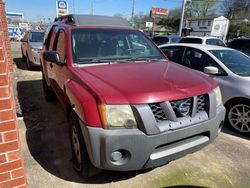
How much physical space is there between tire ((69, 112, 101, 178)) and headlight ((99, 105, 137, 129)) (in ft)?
1.44

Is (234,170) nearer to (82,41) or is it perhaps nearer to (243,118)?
(243,118)

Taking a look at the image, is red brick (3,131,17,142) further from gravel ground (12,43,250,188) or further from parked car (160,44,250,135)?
parked car (160,44,250,135)

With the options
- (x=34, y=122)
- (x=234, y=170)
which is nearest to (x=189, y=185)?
(x=234, y=170)

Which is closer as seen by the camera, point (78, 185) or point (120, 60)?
point (78, 185)

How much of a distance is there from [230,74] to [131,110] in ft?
9.33

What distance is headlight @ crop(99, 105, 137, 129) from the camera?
2.10 meters

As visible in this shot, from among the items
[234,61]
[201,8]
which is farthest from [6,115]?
[201,8]

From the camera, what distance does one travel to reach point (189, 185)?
270 centimetres

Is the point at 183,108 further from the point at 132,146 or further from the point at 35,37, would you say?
the point at 35,37

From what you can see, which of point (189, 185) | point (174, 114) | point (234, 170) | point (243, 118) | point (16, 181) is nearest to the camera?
point (16, 181)

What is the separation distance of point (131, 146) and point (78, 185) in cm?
97

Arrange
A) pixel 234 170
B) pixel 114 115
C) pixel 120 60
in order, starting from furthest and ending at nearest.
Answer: pixel 120 60
pixel 234 170
pixel 114 115

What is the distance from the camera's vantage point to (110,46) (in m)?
3.40

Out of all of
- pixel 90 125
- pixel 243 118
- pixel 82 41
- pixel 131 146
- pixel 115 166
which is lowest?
pixel 243 118
